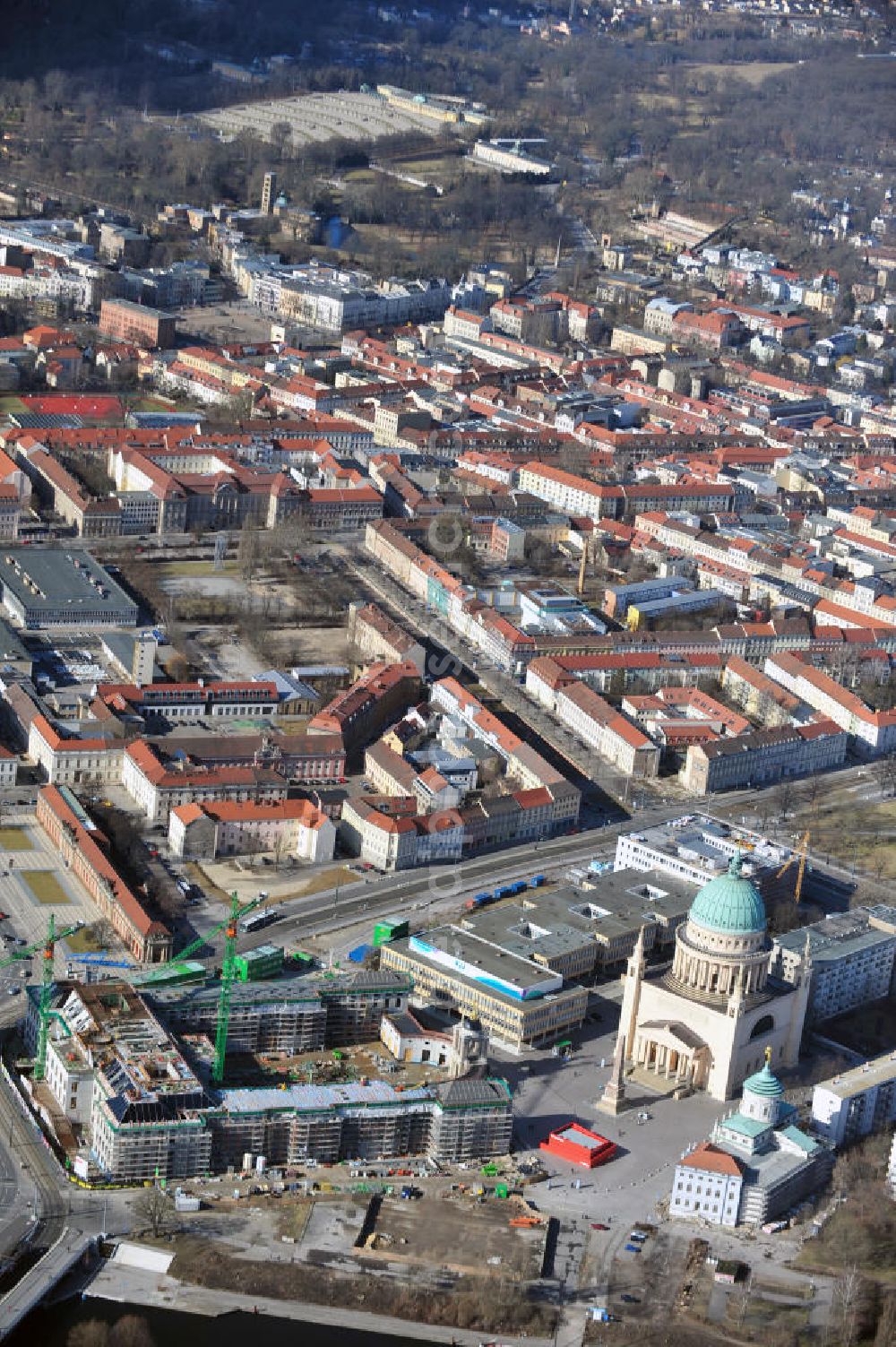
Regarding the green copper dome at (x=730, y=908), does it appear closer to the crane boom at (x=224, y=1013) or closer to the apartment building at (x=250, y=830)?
the crane boom at (x=224, y=1013)

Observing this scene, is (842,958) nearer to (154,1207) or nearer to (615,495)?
(154,1207)

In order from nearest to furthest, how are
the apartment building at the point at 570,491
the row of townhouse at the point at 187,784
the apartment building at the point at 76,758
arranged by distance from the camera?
the row of townhouse at the point at 187,784 < the apartment building at the point at 76,758 < the apartment building at the point at 570,491

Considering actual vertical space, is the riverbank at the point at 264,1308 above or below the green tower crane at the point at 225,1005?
below

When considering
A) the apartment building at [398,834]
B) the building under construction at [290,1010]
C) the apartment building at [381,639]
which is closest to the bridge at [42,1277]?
the building under construction at [290,1010]

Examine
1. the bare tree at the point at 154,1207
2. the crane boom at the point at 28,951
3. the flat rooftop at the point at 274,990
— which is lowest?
the crane boom at the point at 28,951

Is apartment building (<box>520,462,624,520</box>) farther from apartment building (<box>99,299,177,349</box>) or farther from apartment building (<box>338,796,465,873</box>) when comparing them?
apartment building (<box>338,796,465,873</box>)

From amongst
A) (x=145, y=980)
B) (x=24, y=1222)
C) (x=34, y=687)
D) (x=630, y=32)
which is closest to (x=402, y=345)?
(x=34, y=687)

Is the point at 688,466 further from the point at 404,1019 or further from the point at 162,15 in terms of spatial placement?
the point at 162,15
